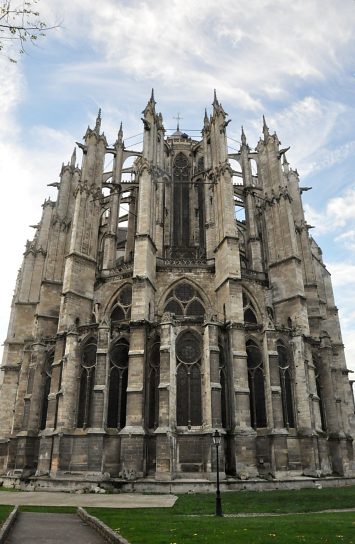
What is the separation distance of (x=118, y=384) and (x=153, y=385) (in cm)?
190

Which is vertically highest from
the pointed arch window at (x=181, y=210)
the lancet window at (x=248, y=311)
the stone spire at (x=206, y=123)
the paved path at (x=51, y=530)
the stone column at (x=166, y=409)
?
the stone spire at (x=206, y=123)

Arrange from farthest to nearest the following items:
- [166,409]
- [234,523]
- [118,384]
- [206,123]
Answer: [206,123] → [118,384] → [166,409] → [234,523]

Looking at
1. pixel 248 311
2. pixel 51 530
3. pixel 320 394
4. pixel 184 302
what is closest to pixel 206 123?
pixel 184 302

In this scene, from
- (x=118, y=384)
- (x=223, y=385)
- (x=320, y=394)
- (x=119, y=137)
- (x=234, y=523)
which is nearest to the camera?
(x=234, y=523)

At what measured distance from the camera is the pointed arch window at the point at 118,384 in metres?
22.2

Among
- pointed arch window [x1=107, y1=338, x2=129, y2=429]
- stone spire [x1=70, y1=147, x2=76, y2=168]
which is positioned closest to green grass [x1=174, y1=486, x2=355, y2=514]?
pointed arch window [x1=107, y1=338, x2=129, y2=429]

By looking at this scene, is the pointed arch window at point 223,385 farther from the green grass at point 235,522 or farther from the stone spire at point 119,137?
the stone spire at point 119,137

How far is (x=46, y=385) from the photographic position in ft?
83.9

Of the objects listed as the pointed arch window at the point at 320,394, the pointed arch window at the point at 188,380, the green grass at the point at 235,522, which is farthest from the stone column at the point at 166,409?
the pointed arch window at the point at 320,394

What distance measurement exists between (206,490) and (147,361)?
7.06 meters

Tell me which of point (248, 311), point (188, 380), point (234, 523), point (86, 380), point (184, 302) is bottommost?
point (234, 523)

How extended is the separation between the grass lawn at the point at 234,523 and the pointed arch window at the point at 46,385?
12426 millimetres

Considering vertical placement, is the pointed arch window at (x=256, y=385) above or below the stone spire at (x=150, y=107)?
below

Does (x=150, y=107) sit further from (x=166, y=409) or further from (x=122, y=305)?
(x=166, y=409)
